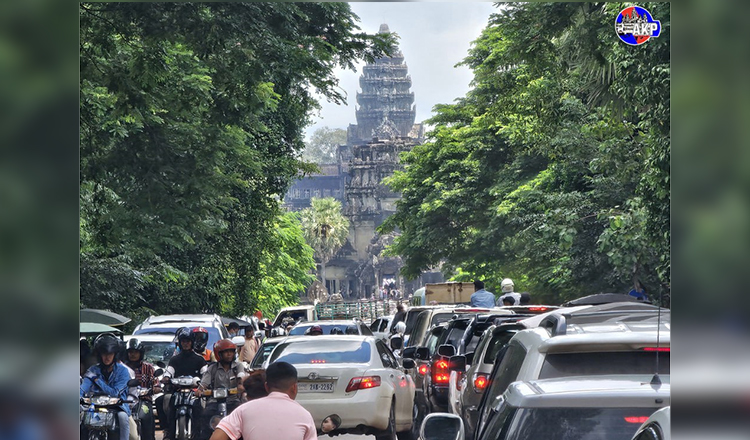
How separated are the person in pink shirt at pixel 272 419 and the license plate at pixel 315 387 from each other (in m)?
7.23

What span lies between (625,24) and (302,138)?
2861cm

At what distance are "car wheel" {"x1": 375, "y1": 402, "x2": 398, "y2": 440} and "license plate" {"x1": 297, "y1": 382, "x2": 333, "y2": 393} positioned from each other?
33.5 inches

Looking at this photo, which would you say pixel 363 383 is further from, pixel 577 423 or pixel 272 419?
pixel 577 423

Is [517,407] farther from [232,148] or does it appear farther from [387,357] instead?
[232,148]

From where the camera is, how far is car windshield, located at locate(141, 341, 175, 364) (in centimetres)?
2142

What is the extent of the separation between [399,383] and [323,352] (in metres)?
1.06

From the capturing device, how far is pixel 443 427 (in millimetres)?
6301

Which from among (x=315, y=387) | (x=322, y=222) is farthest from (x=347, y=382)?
(x=322, y=222)

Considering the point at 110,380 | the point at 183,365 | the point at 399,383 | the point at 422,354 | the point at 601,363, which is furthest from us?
the point at 422,354

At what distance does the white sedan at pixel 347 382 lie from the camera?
47.4 ft

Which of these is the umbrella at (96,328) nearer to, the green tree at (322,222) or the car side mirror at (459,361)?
the car side mirror at (459,361)

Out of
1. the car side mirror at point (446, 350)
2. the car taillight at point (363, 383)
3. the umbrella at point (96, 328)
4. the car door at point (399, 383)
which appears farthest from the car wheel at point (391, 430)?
the umbrella at point (96, 328)

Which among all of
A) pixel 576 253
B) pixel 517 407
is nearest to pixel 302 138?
pixel 576 253

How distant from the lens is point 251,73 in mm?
14016
